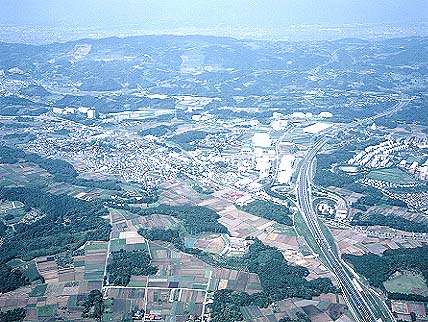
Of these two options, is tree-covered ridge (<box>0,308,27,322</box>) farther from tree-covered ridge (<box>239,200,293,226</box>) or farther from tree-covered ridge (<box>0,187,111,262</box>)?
tree-covered ridge (<box>239,200,293,226</box>)

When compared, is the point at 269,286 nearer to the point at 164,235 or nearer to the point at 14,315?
the point at 164,235

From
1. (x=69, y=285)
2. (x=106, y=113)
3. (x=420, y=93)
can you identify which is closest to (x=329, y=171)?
(x=69, y=285)

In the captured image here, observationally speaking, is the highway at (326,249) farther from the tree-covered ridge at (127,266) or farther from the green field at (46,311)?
the green field at (46,311)

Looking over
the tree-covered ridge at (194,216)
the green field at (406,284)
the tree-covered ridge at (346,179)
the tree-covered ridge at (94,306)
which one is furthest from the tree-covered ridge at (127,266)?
the tree-covered ridge at (346,179)

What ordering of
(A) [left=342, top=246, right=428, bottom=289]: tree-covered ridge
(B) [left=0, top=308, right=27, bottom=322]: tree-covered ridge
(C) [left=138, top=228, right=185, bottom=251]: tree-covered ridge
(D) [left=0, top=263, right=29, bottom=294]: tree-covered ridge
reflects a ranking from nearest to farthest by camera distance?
(B) [left=0, top=308, right=27, bottom=322]: tree-covered ridge → (D) [left=0, top=263, right=29, bottom=294]: tree-covered ridge → (A) [left=342, top=246, right=428, bottom=289]: tree-covered ridge → (C) [left=138, top=228, right=185, bottom=251]: tree-covered ridge

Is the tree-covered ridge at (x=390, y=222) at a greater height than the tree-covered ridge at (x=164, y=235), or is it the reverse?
the tree-covered ridge at (x=390, y=222)

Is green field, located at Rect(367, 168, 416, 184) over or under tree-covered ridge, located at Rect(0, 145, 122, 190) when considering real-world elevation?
over

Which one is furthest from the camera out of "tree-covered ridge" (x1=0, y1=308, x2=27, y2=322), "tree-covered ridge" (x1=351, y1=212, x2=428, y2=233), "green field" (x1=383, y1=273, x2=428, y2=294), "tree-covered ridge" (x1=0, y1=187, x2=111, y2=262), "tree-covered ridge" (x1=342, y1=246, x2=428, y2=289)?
"tree-covered ridge" (x1=351, y1=212, x2=428, y2=233)

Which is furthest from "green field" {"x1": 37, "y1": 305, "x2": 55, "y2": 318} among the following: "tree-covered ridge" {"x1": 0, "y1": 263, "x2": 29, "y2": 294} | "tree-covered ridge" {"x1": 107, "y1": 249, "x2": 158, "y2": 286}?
"tree-covered ridge" {"x1": 107, "y1": 249, "x2": 158, "y2": 286}
